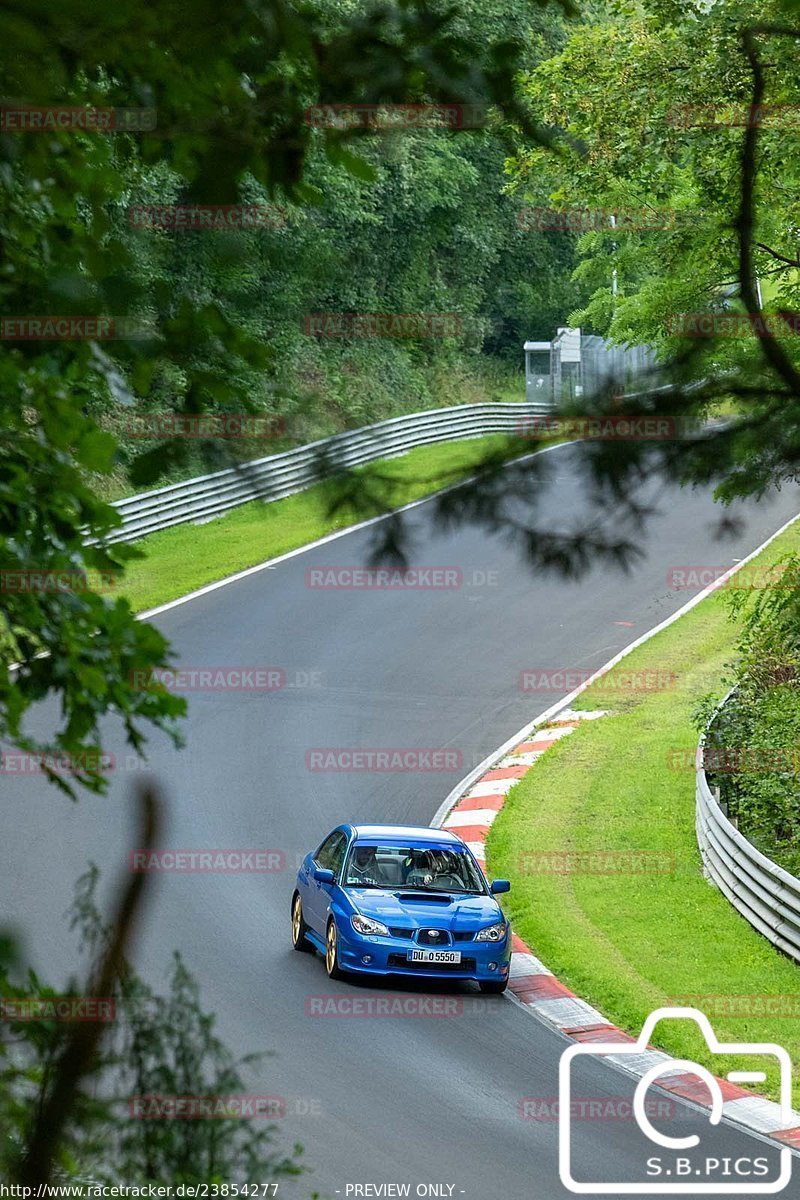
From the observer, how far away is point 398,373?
47812mm

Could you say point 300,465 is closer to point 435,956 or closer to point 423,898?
point 435,956

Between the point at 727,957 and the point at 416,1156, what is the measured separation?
646cm

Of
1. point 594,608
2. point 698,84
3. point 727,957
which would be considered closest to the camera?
point 727,957

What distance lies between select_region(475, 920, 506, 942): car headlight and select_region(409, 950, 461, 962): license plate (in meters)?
0.26

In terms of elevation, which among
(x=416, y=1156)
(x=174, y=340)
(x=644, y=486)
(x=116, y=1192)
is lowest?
(x=416, y=1156)

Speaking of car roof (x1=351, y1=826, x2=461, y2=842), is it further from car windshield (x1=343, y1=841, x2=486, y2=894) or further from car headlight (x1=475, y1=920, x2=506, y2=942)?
car headlight (x1=475, y1=920, x2=506, y2=942)

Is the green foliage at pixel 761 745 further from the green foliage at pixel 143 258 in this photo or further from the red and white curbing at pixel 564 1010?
the green foliage at pixel 143 258

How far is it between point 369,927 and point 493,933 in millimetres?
1206

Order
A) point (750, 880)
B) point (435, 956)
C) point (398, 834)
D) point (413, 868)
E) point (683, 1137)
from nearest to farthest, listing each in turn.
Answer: point (683, 1137) → point (435, 956) → point (413, 868) → point (398, 834) → point (750, 880)

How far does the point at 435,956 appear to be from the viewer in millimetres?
14898

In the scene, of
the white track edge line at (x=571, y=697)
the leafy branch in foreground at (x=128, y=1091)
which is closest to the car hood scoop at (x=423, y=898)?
the white track edge line at (x=571, y=697)

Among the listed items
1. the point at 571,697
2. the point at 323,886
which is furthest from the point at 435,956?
the point at 571,697

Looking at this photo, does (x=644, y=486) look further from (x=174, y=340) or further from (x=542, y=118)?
(x=542, y=118)

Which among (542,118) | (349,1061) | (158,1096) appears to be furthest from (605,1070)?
(542,118)
